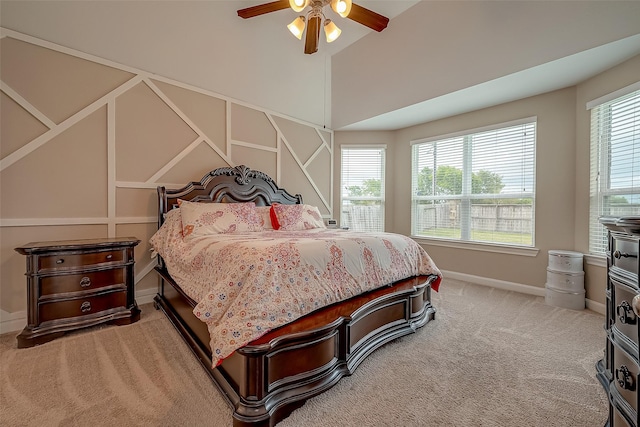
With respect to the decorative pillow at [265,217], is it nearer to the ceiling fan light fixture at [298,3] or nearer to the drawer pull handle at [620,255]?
the ceiling fan light fixture at [298,3]

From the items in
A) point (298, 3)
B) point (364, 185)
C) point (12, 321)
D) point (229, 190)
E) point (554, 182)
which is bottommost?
point (12, 321)

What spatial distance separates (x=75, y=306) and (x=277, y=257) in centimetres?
199

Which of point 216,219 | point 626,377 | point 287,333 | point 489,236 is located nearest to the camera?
point 626,377

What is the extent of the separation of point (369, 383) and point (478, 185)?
11.7 feet

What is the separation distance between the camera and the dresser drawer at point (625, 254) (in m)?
1.06

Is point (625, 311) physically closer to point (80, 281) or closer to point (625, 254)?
point (625, 254)

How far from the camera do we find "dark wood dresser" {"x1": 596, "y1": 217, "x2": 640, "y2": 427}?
1.01 m

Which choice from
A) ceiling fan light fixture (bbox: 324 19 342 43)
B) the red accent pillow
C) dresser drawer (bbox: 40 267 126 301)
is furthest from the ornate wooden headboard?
ceiling fan light fixture (bbox: 324 19 342 43)

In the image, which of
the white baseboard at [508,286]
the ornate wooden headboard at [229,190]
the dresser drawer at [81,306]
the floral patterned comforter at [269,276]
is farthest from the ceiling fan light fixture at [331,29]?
the white baseboard at [508,286]

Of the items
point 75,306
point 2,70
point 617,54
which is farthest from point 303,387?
point 617,54

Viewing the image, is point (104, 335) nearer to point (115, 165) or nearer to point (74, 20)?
point (115, 165)

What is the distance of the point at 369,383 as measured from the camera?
176 centimetres

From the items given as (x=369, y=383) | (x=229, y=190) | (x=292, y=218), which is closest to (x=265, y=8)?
(x=229, y=190)

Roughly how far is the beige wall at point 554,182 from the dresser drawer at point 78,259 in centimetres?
445
